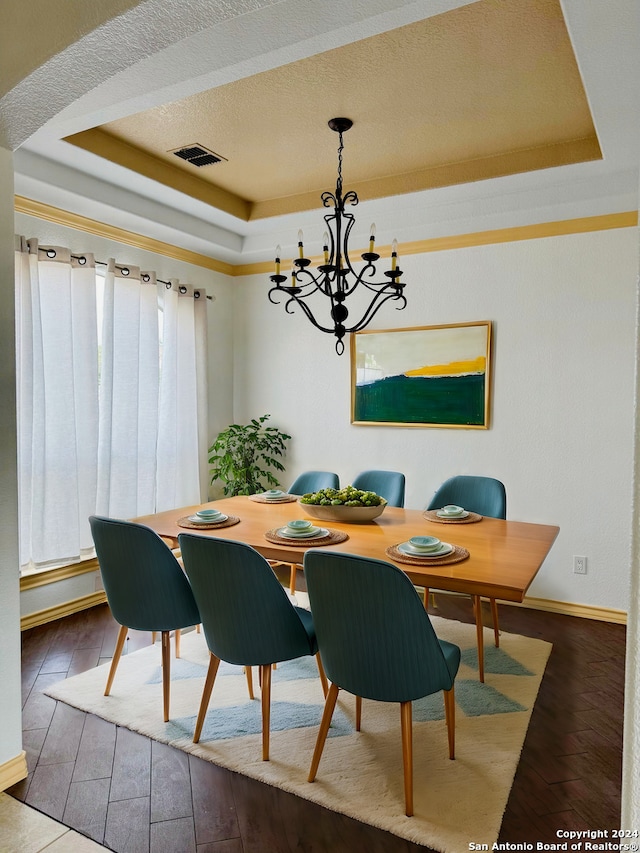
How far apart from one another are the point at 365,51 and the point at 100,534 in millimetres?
2251

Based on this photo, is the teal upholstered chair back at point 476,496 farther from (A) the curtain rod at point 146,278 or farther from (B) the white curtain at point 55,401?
(A) the curtain rod at point 146,278

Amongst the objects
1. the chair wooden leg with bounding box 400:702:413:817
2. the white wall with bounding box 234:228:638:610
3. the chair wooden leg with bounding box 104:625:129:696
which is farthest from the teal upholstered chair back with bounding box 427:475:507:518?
the chair wooden leg with bounding box 104:625:129:696

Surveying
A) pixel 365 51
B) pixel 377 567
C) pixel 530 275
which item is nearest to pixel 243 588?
pixel 377 567

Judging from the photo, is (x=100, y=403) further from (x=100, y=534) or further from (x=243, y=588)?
(x=243, y=588)

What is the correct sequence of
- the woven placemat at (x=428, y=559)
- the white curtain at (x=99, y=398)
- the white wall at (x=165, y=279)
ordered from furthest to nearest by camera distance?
the white wall at (x=165, y=279) → the white curtain at (x=99, y=398) → the woven placemat at (x=428, y=559)

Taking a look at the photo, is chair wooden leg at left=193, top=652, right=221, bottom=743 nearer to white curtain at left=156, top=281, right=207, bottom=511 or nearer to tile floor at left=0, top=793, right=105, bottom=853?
tile floor at left=0, top=793, right=105, bottom=853

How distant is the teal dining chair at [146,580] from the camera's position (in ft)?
7.86

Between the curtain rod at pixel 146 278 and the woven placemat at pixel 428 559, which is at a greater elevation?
the curtain rod at pixel 146 278

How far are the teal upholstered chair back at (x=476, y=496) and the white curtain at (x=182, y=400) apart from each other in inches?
81.3

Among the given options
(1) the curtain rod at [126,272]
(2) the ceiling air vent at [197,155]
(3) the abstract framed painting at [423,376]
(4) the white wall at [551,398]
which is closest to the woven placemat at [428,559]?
(4) the white wall at [551,398]

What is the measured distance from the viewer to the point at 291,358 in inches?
195

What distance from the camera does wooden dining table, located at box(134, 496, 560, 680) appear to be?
204 cm

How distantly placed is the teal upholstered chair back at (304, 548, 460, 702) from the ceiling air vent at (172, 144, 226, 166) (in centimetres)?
258

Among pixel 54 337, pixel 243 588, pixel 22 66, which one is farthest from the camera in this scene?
pixel 54 337
